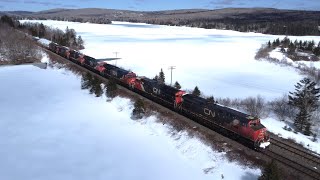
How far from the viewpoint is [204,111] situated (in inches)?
1373

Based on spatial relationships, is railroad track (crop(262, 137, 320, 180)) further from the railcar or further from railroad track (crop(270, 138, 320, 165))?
the railcar

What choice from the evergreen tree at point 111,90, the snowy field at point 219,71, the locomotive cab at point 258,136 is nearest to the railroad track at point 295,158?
the locomotive cab at point 258,136

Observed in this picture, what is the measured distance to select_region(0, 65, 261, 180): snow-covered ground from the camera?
2830 cm

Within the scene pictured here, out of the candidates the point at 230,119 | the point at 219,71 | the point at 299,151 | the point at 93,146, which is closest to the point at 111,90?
the point at 93,146

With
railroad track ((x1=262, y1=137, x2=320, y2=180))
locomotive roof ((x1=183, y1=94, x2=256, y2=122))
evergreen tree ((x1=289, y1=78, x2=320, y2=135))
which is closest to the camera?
railroad track ((x1=262, y1=137, x2=320, y2=180))

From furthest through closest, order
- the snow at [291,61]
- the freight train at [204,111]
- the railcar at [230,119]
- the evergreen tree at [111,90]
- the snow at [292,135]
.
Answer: the snow at [291,61] < the evergreen tree at [111,90] < the snow at [292,135] < the freight train at [204,111] < the railcar at [230,119]

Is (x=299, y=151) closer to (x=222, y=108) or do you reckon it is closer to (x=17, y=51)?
(x=222, y=108)

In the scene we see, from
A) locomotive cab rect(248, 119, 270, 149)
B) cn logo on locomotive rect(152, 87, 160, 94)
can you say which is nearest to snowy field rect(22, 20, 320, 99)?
cn logo on locomotive rect(152, 87, 160, 94)

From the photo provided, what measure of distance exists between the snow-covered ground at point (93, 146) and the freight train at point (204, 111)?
9.33 feet

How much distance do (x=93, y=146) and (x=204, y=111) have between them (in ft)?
41.1

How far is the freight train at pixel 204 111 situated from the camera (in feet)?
96.0

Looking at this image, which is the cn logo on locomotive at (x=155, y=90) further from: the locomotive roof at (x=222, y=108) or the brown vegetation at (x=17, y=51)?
the brown vegetation at (x=17, y=51)

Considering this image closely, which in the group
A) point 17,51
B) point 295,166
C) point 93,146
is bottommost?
point 93,146

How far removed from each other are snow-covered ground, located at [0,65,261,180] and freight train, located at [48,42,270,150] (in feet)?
9.33
